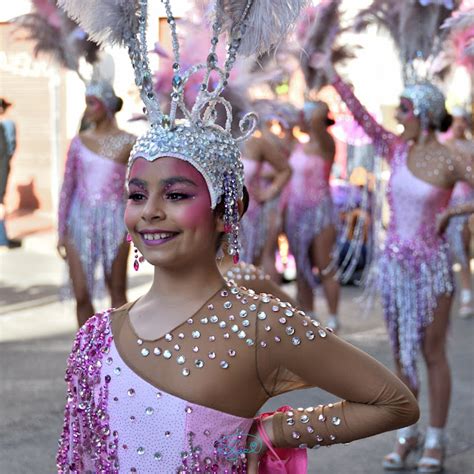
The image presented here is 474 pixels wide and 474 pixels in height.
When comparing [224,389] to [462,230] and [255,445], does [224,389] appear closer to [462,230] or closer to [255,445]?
[255,445]

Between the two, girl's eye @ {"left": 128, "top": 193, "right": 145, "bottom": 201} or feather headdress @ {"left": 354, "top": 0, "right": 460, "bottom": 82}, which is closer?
girl's eye @ {"left": 128, "top": 193, "right": 145, "bottom": 201}

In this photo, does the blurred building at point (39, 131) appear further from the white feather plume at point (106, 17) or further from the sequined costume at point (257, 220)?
the white feather plume at point (106, 17)

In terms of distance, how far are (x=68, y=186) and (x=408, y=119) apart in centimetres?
225

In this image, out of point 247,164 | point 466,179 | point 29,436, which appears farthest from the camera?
point 247,164

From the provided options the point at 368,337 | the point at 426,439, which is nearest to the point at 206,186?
the point at 426,439

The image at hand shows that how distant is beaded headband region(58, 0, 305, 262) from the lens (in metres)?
2.27

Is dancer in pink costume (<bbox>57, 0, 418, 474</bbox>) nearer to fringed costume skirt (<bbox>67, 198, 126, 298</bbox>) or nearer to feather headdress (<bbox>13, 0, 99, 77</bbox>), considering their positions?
fringed costume skirt (<bbox>67, 198, 126, 298</bbox>)

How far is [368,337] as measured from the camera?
305 inches

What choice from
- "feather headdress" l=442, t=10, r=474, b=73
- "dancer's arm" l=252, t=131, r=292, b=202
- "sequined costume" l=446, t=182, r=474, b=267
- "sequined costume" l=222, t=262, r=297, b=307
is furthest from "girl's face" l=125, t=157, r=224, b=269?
"sequined costume" l=446, t=182, r=474, b=267

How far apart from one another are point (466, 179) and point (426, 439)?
3.98 ft

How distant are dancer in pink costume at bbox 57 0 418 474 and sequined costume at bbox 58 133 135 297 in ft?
12.4

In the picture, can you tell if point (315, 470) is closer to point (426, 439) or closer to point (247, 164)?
point (426, 439)

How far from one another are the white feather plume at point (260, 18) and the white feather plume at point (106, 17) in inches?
7.7

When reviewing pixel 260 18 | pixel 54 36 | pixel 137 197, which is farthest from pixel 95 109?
pixel 137 197
